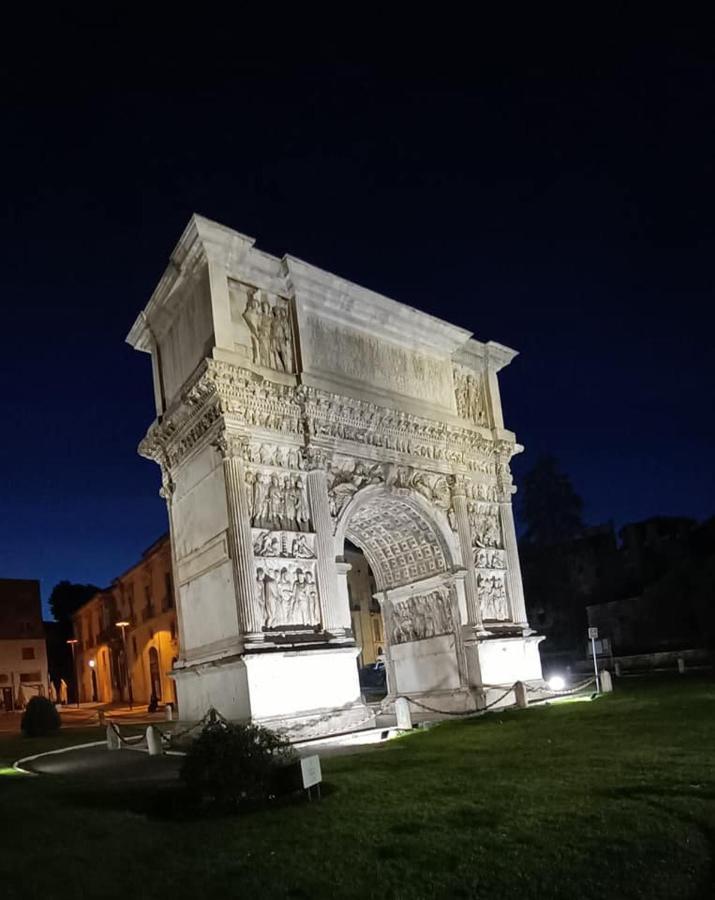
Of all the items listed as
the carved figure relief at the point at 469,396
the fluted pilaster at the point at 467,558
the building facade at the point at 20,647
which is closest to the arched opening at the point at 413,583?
the fluted pilaster at the point at 467,558

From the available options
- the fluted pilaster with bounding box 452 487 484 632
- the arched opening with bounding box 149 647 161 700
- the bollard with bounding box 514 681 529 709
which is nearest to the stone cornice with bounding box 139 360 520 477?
the fluted pilaster with bounding box 452 487 484 632

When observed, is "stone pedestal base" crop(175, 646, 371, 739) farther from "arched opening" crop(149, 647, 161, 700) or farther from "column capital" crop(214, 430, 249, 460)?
"arched opening" crop(149, 647, 161, 700)

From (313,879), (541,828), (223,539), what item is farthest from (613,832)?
(223,539)

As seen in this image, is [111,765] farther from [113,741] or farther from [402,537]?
[402,537]

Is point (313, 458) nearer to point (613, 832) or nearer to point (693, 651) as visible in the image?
point (613, 832)

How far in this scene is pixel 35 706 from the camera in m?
26.9

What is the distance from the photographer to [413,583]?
22.8m

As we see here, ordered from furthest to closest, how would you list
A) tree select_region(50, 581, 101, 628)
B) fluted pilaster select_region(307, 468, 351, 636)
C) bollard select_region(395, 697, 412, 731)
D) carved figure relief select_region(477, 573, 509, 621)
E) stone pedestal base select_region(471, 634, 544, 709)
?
1. tree select_region(50, 581, 101, 628)
2. carved figure relief select_region(477, 573, 509, 621)
3. stone pedestal base select_region(471, 634, 544, 709)
4. fluted pilaster select_region(307, 468, 351, 636)
5. bollard select_region(395, 697, 412, 731)

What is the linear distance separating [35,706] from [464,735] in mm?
17547

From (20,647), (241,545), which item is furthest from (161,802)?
(20,647)

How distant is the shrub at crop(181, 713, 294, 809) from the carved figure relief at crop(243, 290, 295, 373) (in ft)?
33.3

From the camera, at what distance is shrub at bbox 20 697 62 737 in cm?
2644

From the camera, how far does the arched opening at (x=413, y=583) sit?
70.8 ft

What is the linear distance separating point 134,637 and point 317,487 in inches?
1446
